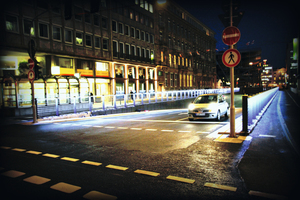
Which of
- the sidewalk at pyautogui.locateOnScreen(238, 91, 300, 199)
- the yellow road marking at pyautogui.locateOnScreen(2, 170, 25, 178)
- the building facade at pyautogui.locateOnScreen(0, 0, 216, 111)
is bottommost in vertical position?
the yellow road marking at pyautogui.locateOnScreen(2, 170, 25, 178)

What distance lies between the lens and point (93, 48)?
35031mm

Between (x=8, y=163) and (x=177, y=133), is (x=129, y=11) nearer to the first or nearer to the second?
(x=177, y=133)

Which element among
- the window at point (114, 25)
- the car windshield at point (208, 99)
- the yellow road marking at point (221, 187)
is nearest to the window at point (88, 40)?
the window at point (114, 25)

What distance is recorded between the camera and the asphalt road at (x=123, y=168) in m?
4.07

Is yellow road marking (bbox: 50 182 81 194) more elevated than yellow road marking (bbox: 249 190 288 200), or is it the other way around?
yellow road marking (bbox: 249 190 288 200)

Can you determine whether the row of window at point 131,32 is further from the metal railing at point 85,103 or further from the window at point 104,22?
the metal railing at point 85,103

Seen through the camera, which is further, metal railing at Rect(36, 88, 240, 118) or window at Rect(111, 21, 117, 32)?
window at Rect(111, 21, 117, 32)

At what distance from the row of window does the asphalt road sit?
33.7 meters

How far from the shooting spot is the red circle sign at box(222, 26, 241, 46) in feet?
26.8

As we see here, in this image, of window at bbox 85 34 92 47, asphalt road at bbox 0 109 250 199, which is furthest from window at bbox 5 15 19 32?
asphalt road at bbox 0 109 250 199

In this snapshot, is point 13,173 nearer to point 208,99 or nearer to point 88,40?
point 208,99

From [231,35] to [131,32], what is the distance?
37.2 metres

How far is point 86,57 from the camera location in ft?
111

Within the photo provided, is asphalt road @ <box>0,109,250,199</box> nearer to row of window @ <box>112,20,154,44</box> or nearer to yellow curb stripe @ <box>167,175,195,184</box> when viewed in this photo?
yellow curb stripe @ <box>167,175,195,184</box>
